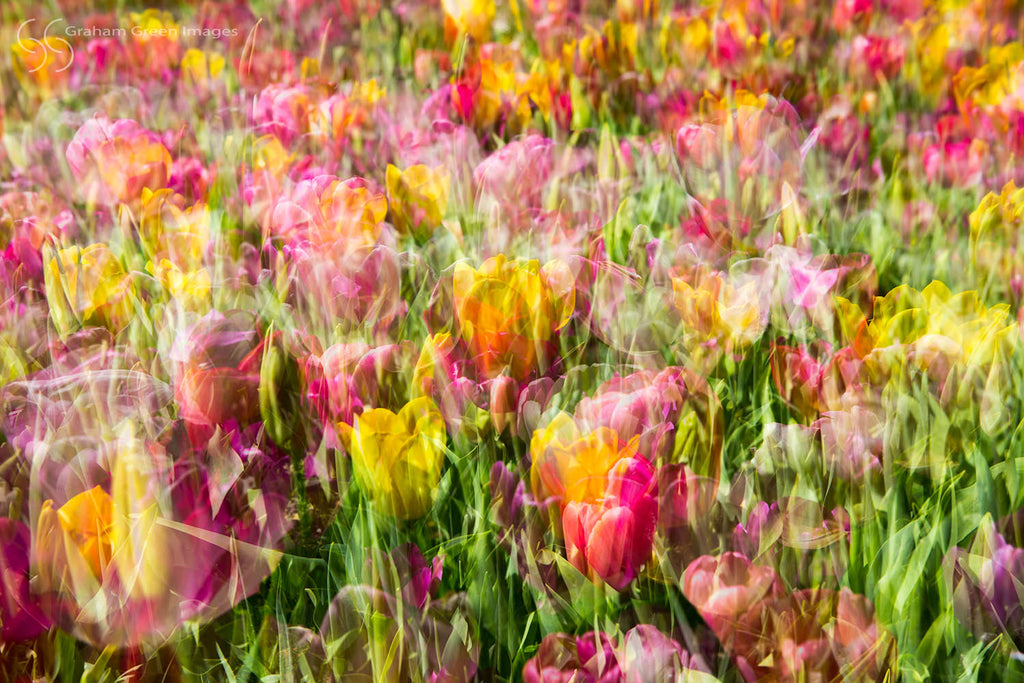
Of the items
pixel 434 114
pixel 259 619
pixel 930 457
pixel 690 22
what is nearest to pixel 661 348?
pixel 930 457

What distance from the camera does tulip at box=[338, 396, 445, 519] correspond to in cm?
57

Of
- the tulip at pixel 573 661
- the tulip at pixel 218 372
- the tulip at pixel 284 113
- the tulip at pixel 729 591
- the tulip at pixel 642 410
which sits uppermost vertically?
the tulip at pixel 284 113

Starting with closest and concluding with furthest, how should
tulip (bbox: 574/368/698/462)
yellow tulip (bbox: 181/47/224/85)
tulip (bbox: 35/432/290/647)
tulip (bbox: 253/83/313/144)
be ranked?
tulip (bbox: 35/432/290/647) < tulip (bbox: 574/368/698/462) < tulip (bbox: 253/83/313/144) < yellow tulip (bbox: 181/47/224/85)

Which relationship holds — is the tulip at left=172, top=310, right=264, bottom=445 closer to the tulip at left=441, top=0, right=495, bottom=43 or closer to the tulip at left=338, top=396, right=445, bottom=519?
the tulip at left=338, top=396, right=445, bottom=519

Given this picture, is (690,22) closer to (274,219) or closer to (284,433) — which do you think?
(274,219)

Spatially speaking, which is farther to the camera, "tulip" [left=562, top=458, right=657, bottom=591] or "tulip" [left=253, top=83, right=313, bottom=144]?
"tulip" [left=253, top=83, right=313, bottom=144]

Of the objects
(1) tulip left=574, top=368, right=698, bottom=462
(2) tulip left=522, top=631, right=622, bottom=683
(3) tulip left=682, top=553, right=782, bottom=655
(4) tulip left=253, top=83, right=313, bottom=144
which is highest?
(4) tulip left=253, top=83, right=313, bottom=144

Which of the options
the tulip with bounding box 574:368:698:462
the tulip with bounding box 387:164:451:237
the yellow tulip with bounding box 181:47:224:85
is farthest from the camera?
the yellow tulip with bounding box 181:47:224:85

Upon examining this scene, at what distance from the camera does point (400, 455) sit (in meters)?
0.58

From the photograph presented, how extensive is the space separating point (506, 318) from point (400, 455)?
0.16m

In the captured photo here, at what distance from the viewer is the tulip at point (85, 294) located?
2.51ft

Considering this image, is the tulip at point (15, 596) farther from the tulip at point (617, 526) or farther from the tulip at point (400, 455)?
the tulip at point (617, 526)

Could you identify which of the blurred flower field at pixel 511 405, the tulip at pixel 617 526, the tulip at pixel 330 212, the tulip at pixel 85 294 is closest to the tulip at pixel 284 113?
the blurred flower field at pixel 511 405

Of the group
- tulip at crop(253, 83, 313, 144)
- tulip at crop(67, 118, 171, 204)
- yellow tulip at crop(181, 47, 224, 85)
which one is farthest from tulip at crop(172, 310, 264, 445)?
yellow tulip at crop(181, 47, 224, 85)
